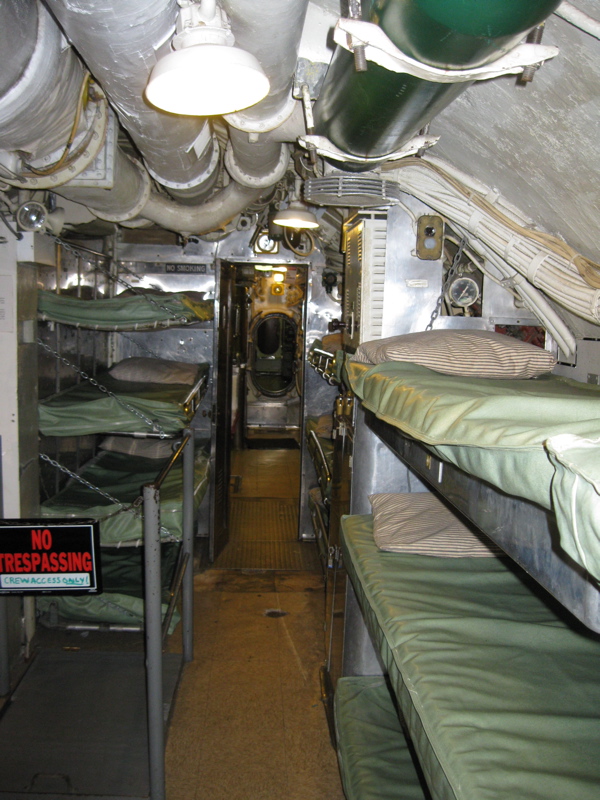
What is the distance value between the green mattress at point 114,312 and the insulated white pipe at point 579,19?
10.7ft

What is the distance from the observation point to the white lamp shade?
1.40 meters

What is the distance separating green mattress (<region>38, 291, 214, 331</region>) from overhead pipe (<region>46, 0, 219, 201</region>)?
1.40m

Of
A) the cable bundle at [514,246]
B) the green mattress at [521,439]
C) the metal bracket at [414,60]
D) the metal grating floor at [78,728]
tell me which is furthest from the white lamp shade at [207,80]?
the metal grating floor at [78,728]

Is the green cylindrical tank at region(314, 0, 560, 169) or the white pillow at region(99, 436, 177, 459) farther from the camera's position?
the white pillow at region(99, 436, 177, 459)

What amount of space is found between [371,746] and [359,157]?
8.25 feet

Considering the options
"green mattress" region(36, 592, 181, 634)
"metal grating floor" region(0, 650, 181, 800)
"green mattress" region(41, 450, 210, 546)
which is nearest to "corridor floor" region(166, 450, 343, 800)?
"metal grating floor" region(0, 650, 181, 800)

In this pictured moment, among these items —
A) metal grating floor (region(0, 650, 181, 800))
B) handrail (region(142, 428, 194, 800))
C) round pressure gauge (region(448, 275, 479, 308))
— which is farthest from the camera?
round pressure gauge (region(448, 275, 479, 308))

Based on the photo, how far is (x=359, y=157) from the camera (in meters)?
2.24

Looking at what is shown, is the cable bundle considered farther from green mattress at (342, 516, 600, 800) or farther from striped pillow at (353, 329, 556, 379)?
green mattress at (342, 516, 600, 800)

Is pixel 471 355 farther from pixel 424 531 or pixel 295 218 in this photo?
pixel 295 218

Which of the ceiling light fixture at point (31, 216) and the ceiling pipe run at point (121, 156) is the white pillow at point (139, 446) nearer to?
the ceiling pipe run at point (121, 156)

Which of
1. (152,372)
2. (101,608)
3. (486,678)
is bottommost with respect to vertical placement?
(101,608)

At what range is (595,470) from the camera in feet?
2.54

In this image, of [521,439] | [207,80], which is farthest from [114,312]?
[521,439]
